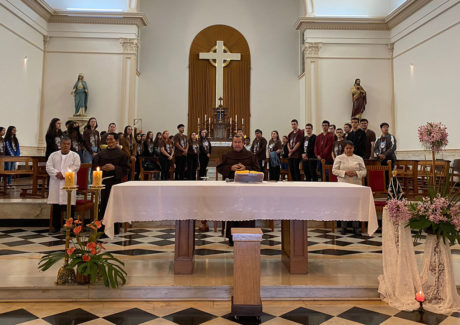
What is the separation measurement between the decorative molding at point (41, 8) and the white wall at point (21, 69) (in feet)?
0.54

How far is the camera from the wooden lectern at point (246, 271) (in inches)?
126

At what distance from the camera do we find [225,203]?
12.8 feet

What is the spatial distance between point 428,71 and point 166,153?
8.71 meters

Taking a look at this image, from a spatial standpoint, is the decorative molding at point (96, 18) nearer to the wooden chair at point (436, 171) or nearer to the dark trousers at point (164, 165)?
the dark trousers at point (164, 165)

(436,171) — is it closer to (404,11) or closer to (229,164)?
(229,164)

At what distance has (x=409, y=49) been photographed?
13234mm

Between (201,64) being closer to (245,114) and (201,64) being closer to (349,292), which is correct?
(245,114)

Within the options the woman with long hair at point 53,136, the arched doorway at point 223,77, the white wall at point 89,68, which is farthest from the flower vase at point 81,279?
the arched doorway at point 223,77

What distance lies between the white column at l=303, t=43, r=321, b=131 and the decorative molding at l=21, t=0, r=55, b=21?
960cm

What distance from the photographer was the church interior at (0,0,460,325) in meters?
3.53

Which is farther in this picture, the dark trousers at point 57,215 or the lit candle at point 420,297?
the dark trousers at point 57,215

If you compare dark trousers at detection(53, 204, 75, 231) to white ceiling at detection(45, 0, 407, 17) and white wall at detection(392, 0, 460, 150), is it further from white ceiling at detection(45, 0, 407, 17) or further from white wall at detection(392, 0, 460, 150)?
white ceiling at detection(45, 0, 407, 17)

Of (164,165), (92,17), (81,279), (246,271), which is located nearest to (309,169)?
(164,165)

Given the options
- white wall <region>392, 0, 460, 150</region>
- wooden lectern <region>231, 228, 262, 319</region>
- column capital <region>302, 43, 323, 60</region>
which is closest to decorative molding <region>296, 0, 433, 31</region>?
white wall <region>392, 0, 460, 150</region>
